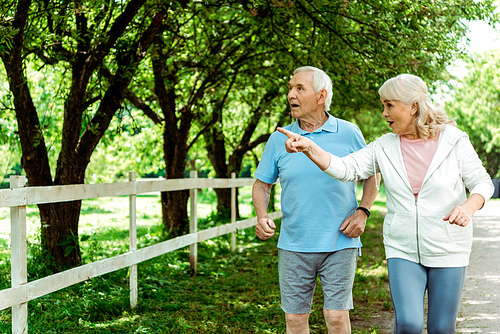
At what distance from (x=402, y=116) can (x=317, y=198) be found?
29.4 inches

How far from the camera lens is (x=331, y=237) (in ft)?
11.3

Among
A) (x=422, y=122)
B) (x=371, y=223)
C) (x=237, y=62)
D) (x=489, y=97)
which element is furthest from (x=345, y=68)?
(x=489, y=97)

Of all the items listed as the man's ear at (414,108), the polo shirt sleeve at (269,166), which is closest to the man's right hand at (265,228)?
the polo shirt sleeve at (269,166)

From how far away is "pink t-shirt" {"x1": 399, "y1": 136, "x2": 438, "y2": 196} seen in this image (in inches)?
119

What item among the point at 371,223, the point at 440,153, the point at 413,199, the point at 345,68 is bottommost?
the point at 371,223

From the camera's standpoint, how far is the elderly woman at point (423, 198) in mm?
2926

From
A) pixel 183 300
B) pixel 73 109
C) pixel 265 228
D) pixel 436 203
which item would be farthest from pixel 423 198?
pixel 73 109

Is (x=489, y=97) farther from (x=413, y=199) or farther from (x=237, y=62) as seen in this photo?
(x=413, y=199)

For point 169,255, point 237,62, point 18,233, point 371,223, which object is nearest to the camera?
point 18,233

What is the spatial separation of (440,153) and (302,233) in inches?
38.7

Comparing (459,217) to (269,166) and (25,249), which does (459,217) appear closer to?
(269,166)

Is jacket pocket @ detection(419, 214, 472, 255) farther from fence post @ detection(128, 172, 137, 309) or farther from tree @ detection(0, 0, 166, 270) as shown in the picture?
tree @ detection(0, 0, 166, 270)

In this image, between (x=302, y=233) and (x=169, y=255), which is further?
(x=169, y=255)

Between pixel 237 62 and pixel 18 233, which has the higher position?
pixel 237 62
